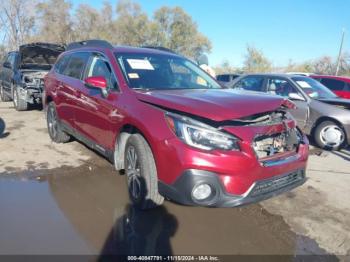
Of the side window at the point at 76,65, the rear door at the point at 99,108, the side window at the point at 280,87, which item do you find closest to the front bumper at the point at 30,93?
the side window at the point at 76,65

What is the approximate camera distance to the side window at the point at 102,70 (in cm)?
410

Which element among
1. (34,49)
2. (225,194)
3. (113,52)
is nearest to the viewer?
(225,194)

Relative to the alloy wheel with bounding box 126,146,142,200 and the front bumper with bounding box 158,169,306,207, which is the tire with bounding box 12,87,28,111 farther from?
the front bumper with bounding box 158,169,306,207

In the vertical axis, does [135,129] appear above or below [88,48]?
below

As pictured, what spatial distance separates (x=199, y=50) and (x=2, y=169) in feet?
122

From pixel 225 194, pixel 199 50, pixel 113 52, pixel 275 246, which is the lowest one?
pixel 275 246

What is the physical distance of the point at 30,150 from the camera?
5.89m

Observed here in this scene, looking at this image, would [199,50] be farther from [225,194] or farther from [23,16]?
[225,194]

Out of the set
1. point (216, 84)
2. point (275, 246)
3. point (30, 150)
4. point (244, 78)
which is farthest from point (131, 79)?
point (244, 78)

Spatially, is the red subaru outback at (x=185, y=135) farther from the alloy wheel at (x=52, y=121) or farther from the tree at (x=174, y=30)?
the tree at (x=174, y=30)

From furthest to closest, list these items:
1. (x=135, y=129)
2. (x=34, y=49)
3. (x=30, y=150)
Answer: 1. (x=34, y=49)
2. (x=30, y=150)
3. (x=135, y=129)

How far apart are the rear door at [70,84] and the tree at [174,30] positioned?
107 ft

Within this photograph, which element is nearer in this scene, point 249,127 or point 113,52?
point 249,127

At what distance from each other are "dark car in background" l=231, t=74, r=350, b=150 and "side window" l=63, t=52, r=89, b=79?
3905 millimetres
